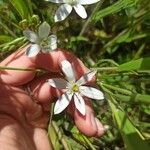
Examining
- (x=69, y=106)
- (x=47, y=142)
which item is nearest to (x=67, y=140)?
(x=47, y=142)

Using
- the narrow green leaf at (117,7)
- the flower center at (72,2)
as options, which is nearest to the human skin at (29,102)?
the flower center at (72,2)

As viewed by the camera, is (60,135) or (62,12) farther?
(60,135)

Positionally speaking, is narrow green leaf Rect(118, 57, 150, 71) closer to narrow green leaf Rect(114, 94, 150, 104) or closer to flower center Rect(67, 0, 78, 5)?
narrow green leaf Rect(114, 94, 150, 104)

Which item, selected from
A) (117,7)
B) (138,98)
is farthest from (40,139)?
(117,7)

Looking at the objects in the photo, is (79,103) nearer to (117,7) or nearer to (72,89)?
(72,89)

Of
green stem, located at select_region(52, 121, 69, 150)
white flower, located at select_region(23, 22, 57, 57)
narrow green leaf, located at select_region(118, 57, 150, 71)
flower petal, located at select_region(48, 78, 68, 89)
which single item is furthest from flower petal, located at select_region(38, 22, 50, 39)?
green stem, located at select_region(52, 121, 69, 150)

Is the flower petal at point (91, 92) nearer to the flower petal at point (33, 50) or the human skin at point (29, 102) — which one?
the human skin at point (29, 102)
